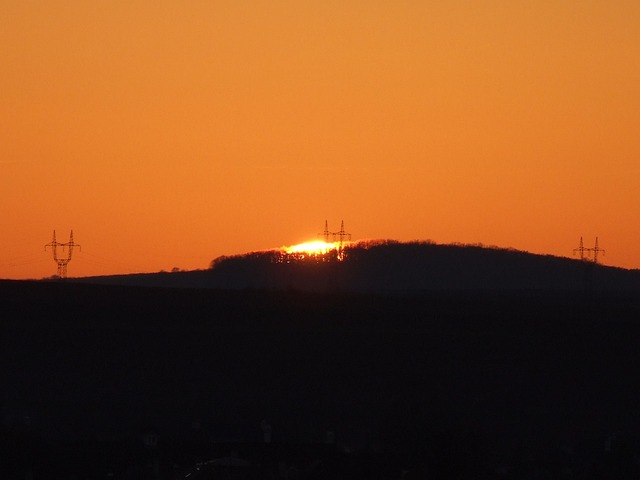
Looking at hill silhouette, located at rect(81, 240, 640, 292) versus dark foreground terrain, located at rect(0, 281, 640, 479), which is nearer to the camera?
dark foreground terrain, located at rect(0, 281, 640, 479)

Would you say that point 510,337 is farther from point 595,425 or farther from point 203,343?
point 595,425

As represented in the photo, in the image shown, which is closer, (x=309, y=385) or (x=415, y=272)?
(x=309, y=385)

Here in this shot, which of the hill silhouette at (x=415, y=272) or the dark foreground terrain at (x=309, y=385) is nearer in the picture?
the dark foreground terrain at (x=309, y=385)

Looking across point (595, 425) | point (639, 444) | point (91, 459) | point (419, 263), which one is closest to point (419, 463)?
point (91, 459)
